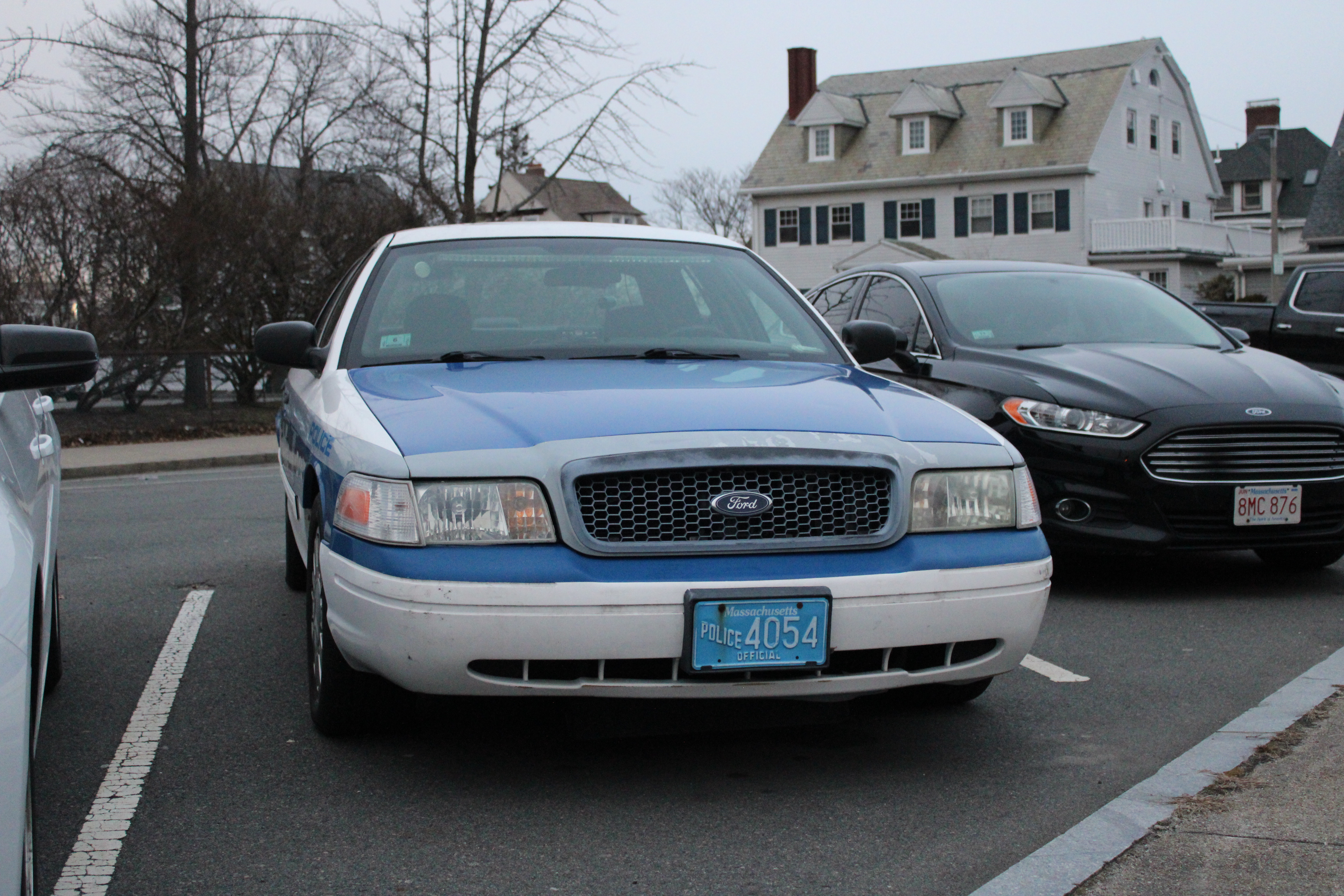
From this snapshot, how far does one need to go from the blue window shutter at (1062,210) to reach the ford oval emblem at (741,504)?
44.0m

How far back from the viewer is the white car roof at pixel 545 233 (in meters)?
5.54

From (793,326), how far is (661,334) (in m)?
0.54

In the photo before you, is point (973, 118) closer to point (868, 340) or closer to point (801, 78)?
point (801, 78)

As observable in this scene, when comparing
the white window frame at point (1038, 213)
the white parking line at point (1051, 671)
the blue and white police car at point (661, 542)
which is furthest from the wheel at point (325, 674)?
the white window frame at point (1038, 213)

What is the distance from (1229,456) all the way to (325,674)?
410cm

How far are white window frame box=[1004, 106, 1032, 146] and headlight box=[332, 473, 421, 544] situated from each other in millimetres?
45333

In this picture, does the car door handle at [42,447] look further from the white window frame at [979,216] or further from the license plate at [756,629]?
the white window frame at [979,216]

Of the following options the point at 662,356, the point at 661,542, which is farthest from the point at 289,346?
the point at 661,542

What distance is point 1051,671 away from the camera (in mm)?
5285

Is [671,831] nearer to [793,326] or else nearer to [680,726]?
[680,726]

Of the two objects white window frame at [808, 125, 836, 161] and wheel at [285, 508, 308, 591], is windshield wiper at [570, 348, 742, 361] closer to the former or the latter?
wheel at [285, 508, 308, 591]

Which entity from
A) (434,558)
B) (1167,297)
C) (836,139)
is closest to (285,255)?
(1167,297)

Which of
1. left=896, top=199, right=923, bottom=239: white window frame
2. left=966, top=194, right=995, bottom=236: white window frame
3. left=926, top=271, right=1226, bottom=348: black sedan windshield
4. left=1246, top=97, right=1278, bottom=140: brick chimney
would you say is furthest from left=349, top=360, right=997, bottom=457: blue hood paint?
left=1246, top=97, right=1278, bottom=140: brick chimney

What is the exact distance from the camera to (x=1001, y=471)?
4.04 meters
